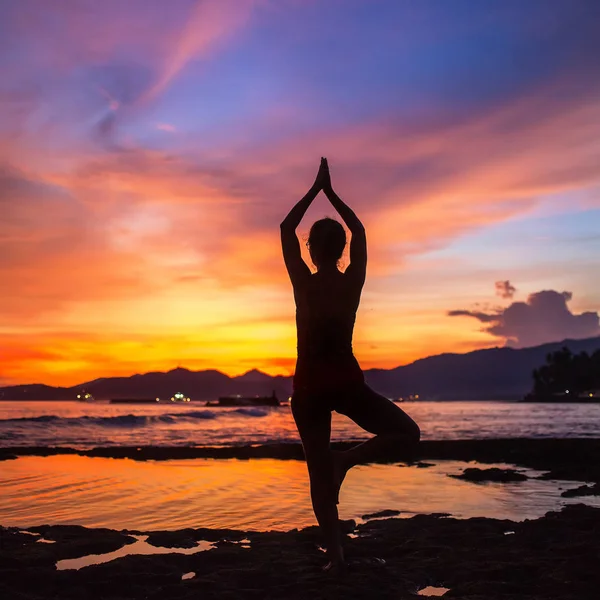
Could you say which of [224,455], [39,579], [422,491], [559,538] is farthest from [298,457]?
[39,579]

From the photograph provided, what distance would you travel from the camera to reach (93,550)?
18.3 feet

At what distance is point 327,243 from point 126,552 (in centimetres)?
326

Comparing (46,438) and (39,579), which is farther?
(46,438)

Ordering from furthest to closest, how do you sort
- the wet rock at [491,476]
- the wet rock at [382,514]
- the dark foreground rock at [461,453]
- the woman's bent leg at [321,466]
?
the dark foreground rock at [461,453], the wet rock at [491,476], the wet rock at [382,514], the woman's bent leg at [321,466]

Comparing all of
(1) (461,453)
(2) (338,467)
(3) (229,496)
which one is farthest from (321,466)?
(1) (461,453)

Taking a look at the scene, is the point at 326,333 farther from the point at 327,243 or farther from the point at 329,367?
the point at 327,243

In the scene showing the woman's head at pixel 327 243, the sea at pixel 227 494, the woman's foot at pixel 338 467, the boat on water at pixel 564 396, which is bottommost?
the boat on water at pixel 564 396

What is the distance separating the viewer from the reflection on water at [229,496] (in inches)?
293

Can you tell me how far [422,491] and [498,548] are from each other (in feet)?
14.2

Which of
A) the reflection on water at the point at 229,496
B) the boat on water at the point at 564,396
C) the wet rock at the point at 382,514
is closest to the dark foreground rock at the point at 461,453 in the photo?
the reflection on water at the point at 229,496

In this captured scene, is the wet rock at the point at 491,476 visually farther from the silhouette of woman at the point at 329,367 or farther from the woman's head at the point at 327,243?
the woman's head at the point at 327,243

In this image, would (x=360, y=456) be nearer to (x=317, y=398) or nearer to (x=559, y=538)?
(x=317, y=398)

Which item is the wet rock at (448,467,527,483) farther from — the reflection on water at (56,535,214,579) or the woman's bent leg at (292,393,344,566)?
the woman's bent leg at (292,393,344,566)

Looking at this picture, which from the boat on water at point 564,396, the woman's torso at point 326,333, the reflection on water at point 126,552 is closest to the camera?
the woman's torso at point 326,333
